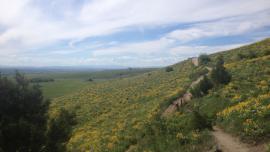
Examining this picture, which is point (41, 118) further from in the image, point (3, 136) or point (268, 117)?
point (268, 117)

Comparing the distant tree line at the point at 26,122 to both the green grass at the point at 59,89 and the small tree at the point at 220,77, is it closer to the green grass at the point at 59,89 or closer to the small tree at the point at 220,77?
the small tree at the point at 220,77

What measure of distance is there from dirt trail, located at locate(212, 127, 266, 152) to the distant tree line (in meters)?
6.23

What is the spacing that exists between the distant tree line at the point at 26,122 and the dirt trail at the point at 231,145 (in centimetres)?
623

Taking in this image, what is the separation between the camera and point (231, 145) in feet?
32.8

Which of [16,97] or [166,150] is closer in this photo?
[16,97]

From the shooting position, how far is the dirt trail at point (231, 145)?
930 centimetres

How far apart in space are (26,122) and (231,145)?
7.74 meters

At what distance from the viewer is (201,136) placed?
11.2 metres

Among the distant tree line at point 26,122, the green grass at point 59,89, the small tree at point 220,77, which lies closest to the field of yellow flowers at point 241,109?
the small tree at point 220,77

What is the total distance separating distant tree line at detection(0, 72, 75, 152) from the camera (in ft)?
30.6

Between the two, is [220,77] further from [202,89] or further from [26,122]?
[26,122]

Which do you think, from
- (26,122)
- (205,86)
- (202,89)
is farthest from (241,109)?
(26,122)

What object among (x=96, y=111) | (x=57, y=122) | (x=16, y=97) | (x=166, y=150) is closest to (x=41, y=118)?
(x=57, y=122)

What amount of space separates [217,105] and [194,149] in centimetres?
637
